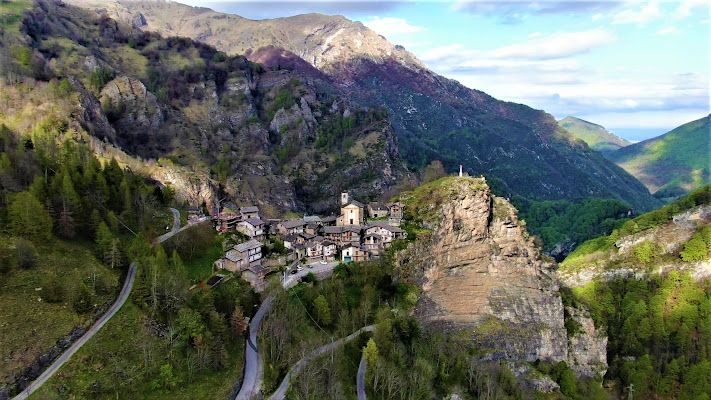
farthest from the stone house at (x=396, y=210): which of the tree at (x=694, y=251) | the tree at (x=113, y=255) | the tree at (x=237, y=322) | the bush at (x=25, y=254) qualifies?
the tree at (x=694, y=251)

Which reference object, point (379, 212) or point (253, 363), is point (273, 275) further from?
point (379, 212)

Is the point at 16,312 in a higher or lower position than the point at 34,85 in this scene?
lower

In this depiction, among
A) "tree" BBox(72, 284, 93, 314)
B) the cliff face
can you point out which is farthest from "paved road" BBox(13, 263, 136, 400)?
the cliff face

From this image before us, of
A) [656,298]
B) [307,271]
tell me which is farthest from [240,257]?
[656,298]

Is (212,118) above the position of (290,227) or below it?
above

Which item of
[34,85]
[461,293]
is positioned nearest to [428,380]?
[461,293]

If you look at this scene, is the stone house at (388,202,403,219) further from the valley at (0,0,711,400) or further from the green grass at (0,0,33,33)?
the green grass at (0,0,33,33)

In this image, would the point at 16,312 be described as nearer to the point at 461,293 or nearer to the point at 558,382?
the point at 461,293
